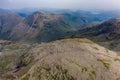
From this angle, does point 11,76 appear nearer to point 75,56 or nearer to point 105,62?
point 75,56

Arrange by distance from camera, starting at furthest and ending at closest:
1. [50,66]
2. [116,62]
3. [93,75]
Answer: [116,62] < [50,66] < [93,75]

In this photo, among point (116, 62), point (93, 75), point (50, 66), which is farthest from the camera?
point (116, 62)

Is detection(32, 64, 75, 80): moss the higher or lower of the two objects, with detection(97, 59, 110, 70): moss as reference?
lower

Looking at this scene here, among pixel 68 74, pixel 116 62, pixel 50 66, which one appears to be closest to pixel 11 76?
pixel 50 66

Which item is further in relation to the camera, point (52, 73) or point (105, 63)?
point (105, 63)

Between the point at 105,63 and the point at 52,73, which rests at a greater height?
the point at 105,63

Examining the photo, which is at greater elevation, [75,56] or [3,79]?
[75,56]

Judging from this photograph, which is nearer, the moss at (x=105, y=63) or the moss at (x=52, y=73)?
the moss at (x=52, y=73)

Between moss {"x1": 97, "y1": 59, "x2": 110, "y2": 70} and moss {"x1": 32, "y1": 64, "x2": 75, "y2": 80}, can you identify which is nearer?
moss {"x1": 32, "y1": 64, "x2": 75, "y2": 80}

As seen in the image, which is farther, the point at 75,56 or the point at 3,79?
the point at 75,56

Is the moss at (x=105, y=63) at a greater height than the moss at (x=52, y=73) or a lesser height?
greater

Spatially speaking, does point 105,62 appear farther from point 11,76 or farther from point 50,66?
point 11,76
